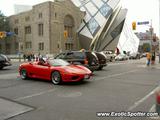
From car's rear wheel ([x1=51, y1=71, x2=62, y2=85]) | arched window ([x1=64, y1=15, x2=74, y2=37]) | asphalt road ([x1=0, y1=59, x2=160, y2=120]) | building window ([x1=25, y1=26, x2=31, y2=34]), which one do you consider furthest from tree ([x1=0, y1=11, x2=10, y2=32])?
asphalt road ([x1=0, y1=59, x2=160, y2=120])

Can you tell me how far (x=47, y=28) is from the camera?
61.4m

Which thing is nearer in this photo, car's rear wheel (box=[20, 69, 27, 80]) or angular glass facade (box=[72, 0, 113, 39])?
car's rear wheel (box=[20, 69, 27, 80])

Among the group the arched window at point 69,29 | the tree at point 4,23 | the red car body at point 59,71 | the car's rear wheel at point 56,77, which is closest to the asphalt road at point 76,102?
the car's rear wheel at point 56,77

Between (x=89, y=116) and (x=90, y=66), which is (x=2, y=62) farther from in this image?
(x=89, y=116)

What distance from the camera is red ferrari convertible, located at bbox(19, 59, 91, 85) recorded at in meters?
11.3

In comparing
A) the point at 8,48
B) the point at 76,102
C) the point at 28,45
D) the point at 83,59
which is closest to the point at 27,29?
the point at 28,45

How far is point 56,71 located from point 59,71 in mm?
225

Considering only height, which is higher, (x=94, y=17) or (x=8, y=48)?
(x=94, y=17)

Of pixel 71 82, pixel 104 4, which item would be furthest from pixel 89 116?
pixel 104 4

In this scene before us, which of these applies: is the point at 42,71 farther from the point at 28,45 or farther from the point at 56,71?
the point at 28,45

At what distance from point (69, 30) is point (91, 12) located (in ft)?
32.3

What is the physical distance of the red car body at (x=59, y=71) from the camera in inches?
444

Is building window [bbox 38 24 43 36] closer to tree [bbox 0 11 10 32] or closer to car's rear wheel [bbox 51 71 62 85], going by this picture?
tree [bbox 0 11 10 32]

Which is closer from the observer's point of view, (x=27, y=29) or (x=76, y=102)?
(x=76, y=102)
